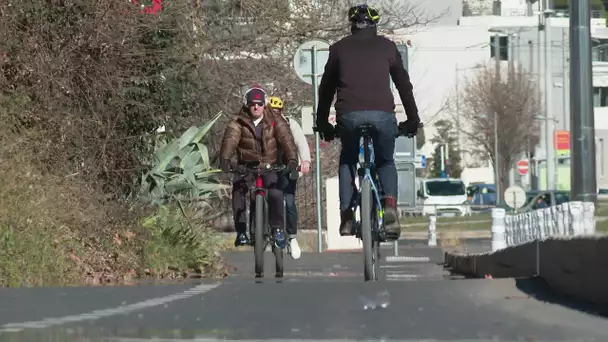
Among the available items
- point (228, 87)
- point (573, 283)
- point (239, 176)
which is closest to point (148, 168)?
point (239, 176)

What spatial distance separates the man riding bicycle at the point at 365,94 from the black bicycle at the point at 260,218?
266 centimetres

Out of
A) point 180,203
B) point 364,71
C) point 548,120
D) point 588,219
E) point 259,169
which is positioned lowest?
point 588,219

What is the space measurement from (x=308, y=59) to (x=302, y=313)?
49.7ft

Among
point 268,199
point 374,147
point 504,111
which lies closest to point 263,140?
point 268,199

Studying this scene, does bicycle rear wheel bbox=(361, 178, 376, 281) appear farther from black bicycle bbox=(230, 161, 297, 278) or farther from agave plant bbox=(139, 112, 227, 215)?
agave plant bbox=(139, 112, 227, 215)

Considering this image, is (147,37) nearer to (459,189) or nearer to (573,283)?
(573,283)

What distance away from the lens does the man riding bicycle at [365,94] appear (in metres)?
10.7

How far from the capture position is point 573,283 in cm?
895

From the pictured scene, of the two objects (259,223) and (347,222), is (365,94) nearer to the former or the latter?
(347,222)

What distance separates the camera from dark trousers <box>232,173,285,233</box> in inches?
541

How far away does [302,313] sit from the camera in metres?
7.85

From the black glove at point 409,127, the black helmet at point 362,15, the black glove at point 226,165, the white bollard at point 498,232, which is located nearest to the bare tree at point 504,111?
the white bollard at point 498,232

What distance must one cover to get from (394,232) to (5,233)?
141 inches

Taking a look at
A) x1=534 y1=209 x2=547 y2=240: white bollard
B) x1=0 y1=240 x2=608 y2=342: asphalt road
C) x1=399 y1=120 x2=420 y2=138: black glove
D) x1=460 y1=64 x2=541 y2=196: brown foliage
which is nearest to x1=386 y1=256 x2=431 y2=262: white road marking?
x1=534 y1=209 x2=547 y2=240: white bollard
